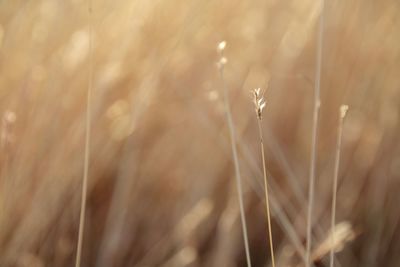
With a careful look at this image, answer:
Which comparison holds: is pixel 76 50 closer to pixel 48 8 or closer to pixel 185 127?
pixel 48 8

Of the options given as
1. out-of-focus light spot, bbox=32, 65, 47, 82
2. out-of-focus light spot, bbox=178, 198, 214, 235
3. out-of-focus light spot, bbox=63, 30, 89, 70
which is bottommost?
Answer: out-of-focus light spot, bbox=178, 198, 214, 235

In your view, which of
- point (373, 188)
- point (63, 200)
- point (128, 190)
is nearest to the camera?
point (63, 200)

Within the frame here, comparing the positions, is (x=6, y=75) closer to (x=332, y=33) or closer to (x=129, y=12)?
(x=129, y=12)

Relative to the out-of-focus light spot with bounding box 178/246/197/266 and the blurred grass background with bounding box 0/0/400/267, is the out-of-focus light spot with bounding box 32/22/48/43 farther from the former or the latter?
the out-of-focus light spot with bounding box 178/246/197/266

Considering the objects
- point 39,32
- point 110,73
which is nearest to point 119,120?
point 110,73

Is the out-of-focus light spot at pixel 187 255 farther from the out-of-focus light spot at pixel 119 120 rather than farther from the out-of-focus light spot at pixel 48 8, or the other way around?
the out-of-focus light spot at pixel 48 8

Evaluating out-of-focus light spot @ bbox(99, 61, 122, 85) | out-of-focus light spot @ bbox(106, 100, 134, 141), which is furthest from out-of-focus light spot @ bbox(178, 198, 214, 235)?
out-of-focus light spot @ bbox(99, 61, 122, 85)

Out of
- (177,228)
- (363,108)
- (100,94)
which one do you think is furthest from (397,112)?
(100,94)

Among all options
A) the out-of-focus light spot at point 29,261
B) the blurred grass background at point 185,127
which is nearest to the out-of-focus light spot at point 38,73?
the blurred grass background at point 185,127
